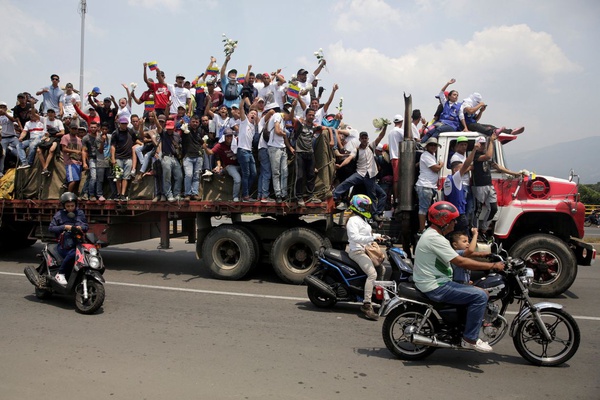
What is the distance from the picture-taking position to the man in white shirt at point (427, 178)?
26.7 ft

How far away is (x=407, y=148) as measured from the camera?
27.2ft

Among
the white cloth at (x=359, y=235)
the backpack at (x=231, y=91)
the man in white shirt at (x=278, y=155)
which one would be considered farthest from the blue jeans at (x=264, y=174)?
the backpack at (x=231, y=91)

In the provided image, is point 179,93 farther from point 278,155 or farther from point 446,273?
point 446,273

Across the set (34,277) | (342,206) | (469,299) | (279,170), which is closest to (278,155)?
(279,170)

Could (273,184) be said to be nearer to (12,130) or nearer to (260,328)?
(260,328)

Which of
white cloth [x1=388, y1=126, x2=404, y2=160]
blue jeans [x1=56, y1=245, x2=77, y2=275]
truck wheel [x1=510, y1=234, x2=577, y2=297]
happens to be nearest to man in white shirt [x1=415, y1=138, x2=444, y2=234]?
white cloth [x1=388, y1=126, x2=404, y2=160]

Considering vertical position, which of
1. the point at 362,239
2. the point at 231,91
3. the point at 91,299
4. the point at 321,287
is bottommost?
the point at 91,299

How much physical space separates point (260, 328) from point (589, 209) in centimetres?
3280

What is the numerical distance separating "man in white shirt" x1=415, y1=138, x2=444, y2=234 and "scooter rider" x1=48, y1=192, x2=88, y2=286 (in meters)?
5.20

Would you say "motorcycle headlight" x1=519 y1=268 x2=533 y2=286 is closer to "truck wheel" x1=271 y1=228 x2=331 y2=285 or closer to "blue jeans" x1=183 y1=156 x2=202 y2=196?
"truck wheel" x1=271 y1=228 x2=331 y2=285

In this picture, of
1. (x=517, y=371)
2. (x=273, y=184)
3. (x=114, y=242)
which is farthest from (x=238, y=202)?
(x=517, y=371)

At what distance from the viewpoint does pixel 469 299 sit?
187 inches

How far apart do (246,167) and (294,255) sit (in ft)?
5.91

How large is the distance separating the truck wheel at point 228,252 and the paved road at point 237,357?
1.07 meters
